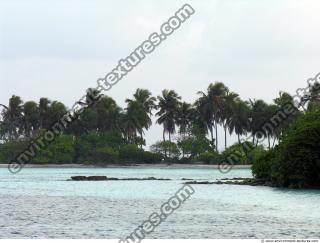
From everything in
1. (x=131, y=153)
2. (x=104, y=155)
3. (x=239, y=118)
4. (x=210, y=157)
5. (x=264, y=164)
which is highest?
(x=239, y=118)

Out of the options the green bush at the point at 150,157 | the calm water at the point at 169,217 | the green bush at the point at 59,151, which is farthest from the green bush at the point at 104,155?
the calm water at the point at 169,217

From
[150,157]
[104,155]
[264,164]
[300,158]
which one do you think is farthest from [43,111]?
[300,158]

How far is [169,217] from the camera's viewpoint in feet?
159

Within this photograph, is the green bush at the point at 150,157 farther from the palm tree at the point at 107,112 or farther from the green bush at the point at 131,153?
the palm tree at the point at 107,112

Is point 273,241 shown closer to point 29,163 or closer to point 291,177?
point 291,177

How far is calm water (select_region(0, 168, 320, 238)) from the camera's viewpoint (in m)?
40.6

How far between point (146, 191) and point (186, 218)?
96.5 ft

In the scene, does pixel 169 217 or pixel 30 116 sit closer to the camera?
pixel 169 217

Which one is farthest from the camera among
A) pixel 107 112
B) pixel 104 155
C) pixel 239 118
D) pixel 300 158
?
pixel 107 112

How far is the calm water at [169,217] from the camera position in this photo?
1599 inches

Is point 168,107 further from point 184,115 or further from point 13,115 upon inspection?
point 13,115

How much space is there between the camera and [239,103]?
532ft

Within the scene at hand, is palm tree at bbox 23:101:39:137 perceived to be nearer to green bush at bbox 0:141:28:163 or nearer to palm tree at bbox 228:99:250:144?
green bush at bbox 0:141:28:163

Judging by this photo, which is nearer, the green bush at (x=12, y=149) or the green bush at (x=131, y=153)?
the green bush at (x=12, y=149)
